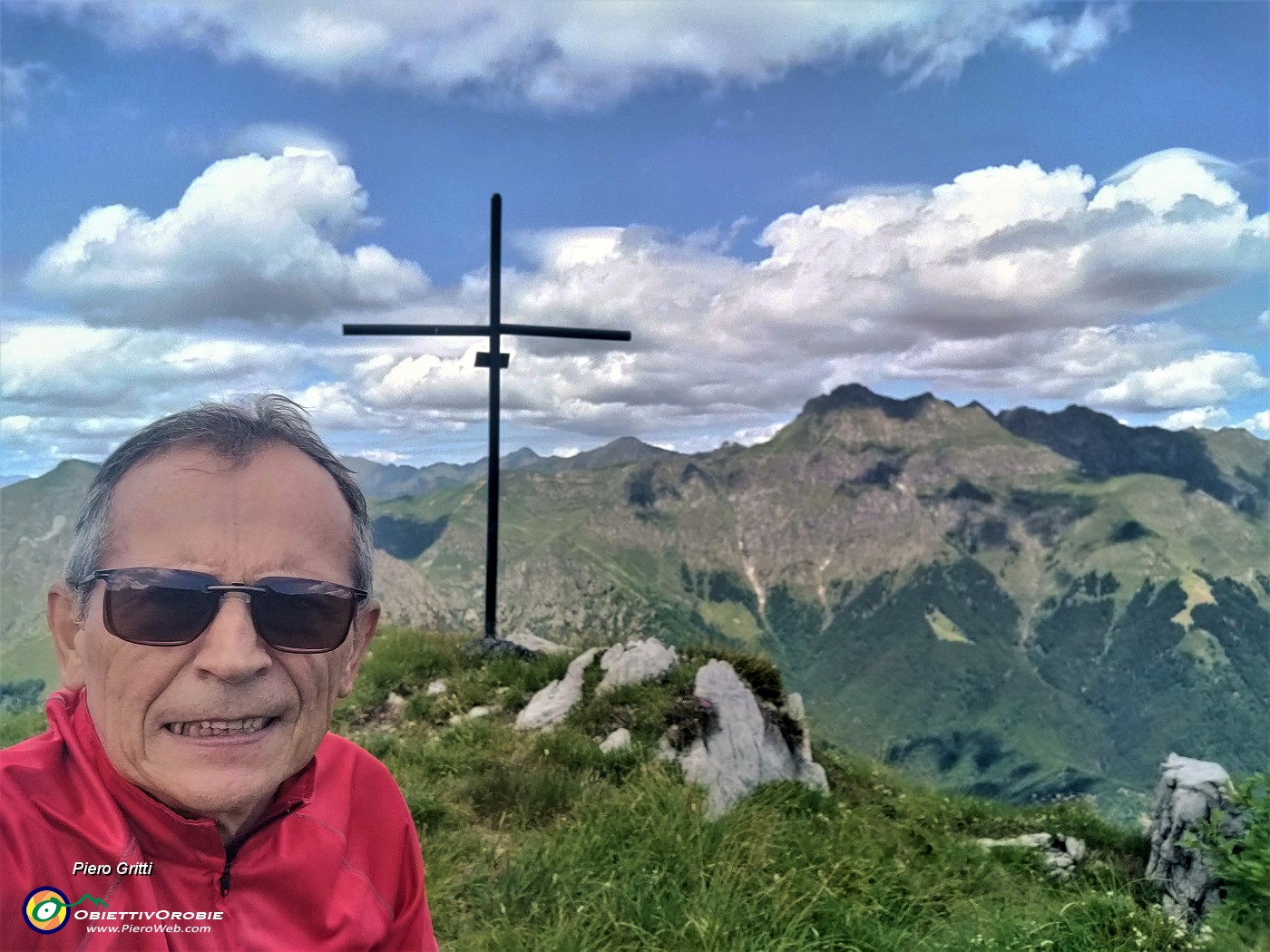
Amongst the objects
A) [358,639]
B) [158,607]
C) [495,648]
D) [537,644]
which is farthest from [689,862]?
[537,644]

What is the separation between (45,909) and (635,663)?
757 centimetres

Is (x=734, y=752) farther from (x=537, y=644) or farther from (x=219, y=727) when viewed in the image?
(x=219, y=727)

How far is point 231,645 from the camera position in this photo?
1.52m

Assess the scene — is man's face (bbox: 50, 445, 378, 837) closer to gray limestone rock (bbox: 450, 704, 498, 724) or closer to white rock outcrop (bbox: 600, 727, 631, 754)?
white rock outcrop (bbox: 600, 727, 631, 754)

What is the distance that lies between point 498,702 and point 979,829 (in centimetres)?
525

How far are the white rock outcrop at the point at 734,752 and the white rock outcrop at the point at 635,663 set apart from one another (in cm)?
52

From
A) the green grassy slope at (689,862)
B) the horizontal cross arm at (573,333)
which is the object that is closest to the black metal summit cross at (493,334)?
the horizontal cross arm at (573,333)

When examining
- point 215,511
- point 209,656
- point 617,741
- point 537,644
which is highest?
point 215,511

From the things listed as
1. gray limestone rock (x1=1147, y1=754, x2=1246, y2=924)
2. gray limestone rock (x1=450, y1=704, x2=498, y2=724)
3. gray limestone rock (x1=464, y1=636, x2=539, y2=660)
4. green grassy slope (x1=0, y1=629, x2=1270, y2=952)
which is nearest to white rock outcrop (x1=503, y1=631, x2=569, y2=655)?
gray limestone rock (x1=464, y1=636, x2=539, y2=660)

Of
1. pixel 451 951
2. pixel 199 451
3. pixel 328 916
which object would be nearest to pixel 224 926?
pixel 328 916

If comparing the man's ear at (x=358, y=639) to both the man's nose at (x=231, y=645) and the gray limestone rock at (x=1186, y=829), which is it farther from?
the gray limestone rock at (x=1186, y=829)

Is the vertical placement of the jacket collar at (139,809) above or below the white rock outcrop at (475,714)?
above

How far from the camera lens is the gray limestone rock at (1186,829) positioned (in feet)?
19.2

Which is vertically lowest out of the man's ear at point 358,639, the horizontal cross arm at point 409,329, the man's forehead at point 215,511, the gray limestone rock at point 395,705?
the gray limestone rock at point 395,705
